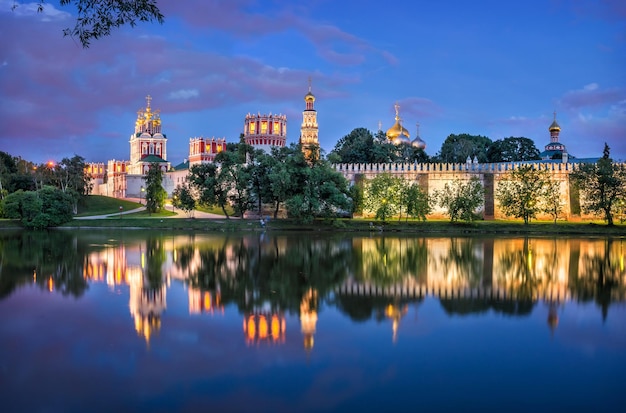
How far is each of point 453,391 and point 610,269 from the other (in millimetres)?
14259

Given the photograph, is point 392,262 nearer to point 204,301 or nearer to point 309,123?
point 204,301

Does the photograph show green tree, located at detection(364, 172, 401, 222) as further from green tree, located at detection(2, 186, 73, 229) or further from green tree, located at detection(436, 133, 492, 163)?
green tree, located at detection(2, 186, 73, 229)

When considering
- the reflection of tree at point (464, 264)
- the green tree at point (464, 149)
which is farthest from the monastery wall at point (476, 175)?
the reflection of tree at point (464, 264)

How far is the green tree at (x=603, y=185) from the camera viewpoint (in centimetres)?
4191

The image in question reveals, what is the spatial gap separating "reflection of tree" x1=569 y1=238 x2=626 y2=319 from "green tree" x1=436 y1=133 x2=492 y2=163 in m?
41.8

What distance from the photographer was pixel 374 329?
10.3m

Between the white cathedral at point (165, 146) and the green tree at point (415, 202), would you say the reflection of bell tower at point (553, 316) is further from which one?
the white cathedral at point (165, 146)

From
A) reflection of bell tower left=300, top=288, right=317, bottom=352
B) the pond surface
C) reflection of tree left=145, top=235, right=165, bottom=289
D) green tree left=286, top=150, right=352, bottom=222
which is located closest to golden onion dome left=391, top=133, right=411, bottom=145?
green tree left=286, top=150, right=352, bottom=222

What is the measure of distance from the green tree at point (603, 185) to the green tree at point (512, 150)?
24881 mm

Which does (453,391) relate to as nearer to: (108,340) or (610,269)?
(108,340)

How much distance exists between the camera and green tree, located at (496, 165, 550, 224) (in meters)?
42.8

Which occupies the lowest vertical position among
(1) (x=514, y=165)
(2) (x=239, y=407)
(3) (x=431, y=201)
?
(2) (x=239, y=407)

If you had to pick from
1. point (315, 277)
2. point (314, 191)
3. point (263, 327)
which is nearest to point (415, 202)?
point (314, 191)

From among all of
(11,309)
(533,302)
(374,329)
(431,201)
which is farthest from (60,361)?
(431,201)
